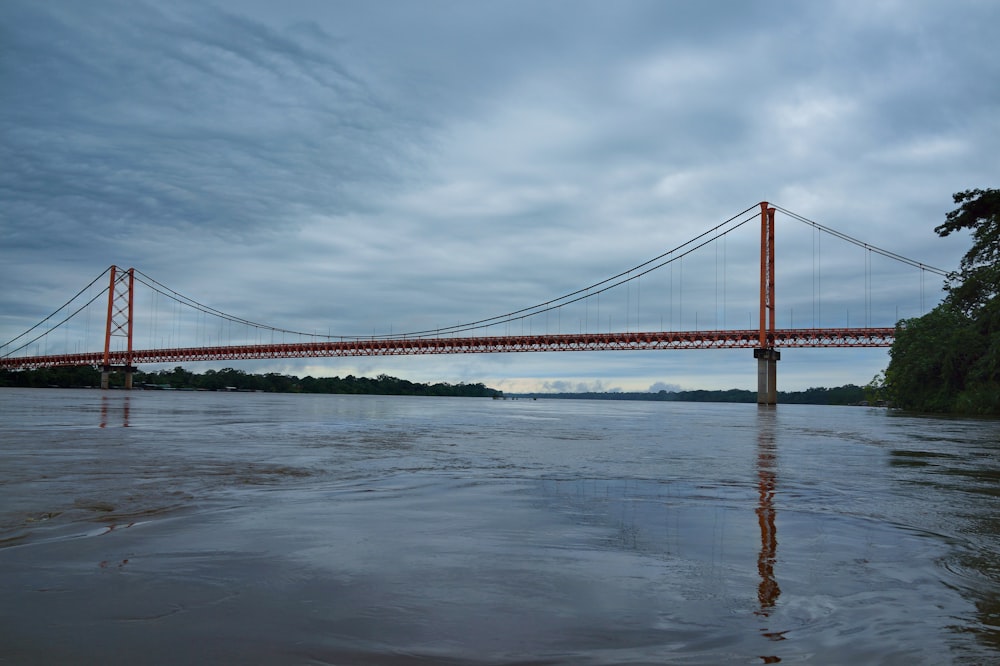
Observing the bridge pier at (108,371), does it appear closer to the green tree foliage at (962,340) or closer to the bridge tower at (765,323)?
the bridge tower at (765,323)

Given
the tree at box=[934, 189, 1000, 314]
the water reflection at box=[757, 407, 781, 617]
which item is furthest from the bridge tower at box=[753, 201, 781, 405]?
the water reflection at box=[757, 407, 781, 617]

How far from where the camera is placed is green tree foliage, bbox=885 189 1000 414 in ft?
103

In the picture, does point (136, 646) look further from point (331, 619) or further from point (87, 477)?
point (87, 477)

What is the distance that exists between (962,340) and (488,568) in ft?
185

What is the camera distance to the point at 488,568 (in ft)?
13.6

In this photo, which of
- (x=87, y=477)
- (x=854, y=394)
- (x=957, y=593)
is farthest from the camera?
(x=854, y=394)

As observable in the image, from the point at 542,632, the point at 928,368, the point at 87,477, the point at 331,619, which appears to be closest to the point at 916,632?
the point at 542,632

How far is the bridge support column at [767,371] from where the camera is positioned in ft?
225

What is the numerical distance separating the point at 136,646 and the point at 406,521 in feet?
10.1

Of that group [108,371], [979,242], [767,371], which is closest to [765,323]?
[767,371]

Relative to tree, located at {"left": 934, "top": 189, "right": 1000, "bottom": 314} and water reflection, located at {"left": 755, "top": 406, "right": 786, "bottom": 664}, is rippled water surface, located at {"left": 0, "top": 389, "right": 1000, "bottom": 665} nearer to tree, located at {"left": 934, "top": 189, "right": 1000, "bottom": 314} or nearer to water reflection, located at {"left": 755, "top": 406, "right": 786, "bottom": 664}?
water reflection, located at {"left": 755, "top": 406, "right": 786, "bottom": 664}

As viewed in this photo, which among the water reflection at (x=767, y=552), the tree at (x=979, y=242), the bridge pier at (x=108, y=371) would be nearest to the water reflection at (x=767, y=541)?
the water reflection at (x=767, y=552)

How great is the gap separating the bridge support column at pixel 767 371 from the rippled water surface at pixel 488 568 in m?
63.0

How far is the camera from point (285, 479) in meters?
8.47
